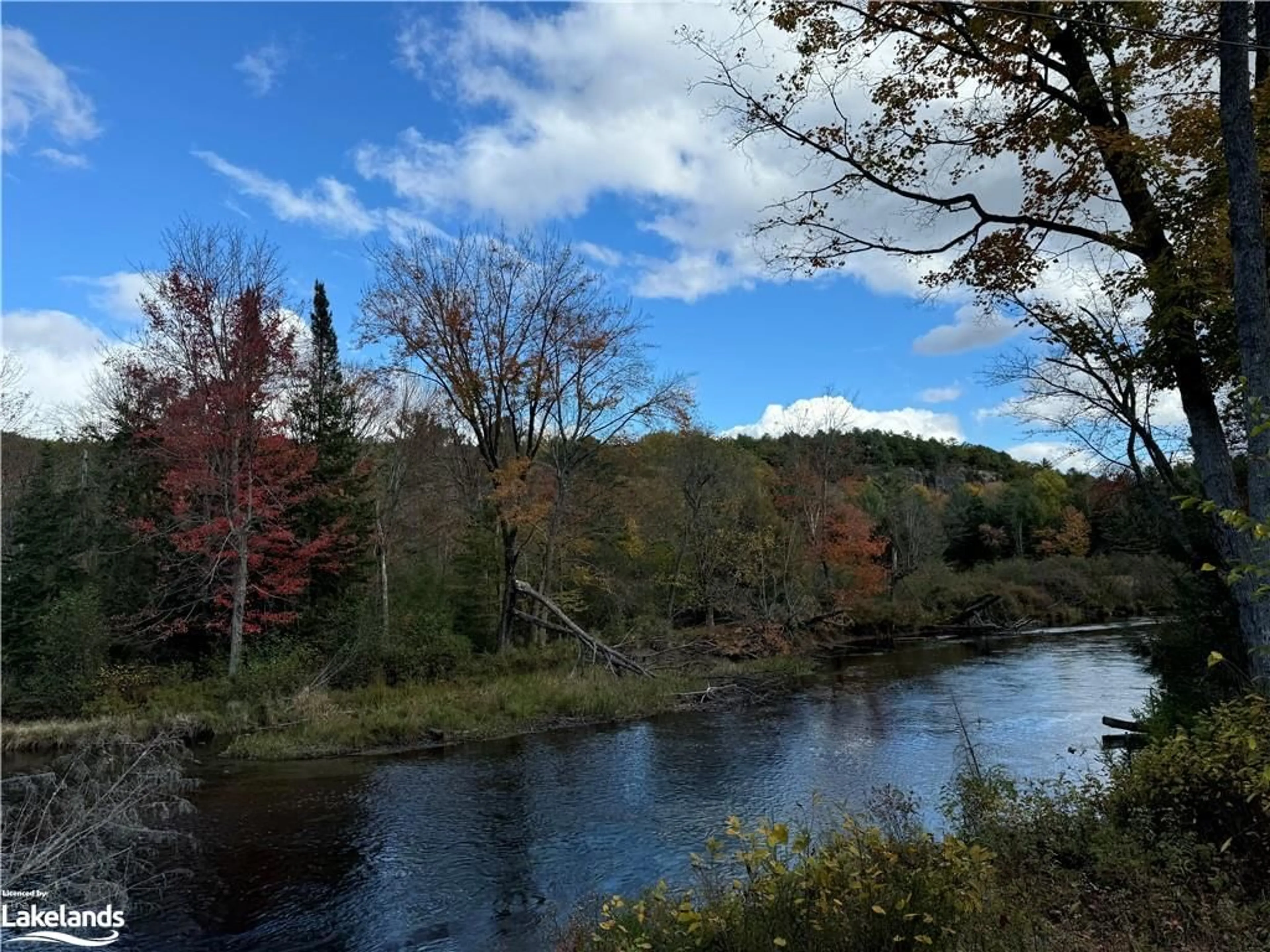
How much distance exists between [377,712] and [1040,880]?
1517 cm

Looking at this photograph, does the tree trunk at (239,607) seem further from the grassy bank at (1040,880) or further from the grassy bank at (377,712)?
the grassy bank at (1040,880)

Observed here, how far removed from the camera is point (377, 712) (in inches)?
684

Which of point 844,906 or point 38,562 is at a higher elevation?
point 38,562

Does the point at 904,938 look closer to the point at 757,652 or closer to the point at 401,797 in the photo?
the point at 401,797

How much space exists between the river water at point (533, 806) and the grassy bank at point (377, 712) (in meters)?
0.90

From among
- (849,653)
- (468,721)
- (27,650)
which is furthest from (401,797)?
(849,653)

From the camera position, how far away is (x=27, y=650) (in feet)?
65.4

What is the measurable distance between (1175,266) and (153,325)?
76.3 ft

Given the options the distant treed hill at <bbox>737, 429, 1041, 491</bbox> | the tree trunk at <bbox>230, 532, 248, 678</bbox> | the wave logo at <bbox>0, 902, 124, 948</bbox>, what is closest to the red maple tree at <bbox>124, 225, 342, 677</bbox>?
the tree trunk at <bbox>230, 532, 248, 678</bbox>

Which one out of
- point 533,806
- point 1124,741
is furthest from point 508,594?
point 1124,741

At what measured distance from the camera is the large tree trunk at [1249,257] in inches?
261

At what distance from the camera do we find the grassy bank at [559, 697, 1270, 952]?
415cm

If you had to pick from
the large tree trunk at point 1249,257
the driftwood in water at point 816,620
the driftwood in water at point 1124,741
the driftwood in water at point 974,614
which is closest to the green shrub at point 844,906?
the large tree trunk at point 1249,257

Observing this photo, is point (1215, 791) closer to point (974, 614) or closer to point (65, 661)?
point (65, 661)
